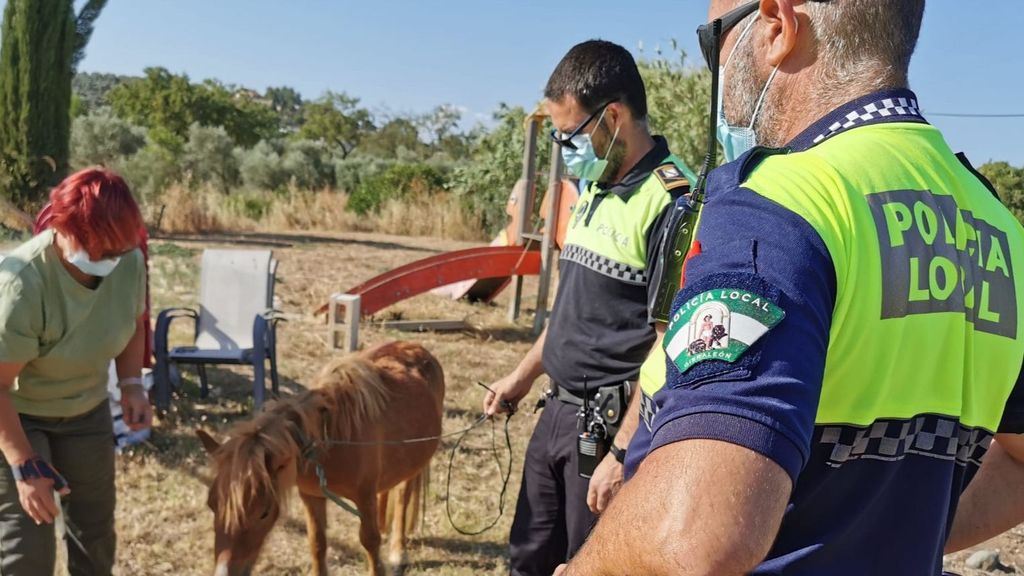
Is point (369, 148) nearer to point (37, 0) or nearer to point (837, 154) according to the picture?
point (37, 0)

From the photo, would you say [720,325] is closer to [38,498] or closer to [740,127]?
[740,127]

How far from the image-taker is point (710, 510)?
782 mm

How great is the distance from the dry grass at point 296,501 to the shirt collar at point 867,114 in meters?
2.84

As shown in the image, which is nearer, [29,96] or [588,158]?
[588,158]

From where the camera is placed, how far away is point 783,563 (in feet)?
2.97

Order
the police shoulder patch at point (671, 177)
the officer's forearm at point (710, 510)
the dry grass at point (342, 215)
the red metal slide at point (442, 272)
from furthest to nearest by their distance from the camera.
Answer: the dry grass at point (342, 215) → the red metal slide at point (442, 272) → the police shoulder patch at point (671, 177) → the officer's forearm at point (710, 510)

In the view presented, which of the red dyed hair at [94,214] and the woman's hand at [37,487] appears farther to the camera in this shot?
the red dyed hair at [94,214]

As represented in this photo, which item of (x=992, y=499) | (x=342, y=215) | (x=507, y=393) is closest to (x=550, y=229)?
(x=507, y=393)

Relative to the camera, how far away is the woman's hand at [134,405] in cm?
325

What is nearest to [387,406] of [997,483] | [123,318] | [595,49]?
[123,318]

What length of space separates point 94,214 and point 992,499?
9.15 ft

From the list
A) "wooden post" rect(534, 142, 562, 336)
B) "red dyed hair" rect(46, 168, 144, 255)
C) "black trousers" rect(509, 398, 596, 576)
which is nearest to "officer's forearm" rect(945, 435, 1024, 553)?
"black trousers" rect(509, 398, 596, 576)

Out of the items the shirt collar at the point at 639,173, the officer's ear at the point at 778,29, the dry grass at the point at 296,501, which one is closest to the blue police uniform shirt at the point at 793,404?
the officer's ear at the point at 778,29

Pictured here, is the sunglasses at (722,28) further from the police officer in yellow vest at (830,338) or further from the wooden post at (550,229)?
the wooden post at (550,229)
